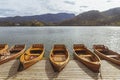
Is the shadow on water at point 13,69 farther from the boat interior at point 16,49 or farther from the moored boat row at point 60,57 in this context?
the boat interior at point 16,49

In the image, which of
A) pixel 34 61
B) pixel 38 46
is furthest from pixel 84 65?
pixel 38 46

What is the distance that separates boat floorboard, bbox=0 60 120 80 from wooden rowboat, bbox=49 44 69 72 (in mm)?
547

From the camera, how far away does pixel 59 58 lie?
79.7 feet

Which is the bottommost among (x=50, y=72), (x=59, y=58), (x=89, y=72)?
(x=89, y=72)

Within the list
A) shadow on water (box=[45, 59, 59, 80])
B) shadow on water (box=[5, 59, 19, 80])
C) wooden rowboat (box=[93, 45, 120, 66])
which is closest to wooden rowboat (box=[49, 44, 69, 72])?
shadow on water (box=[45, 59, 59, 80])

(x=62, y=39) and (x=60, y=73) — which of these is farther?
(x=62, y=39)

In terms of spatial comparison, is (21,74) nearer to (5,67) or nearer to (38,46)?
(5,67)

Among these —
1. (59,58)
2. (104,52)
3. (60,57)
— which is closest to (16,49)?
(60,57)

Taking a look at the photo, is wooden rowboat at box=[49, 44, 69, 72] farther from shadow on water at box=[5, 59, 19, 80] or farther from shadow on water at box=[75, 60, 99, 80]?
shadow on water at box=[5, 59, 19, 80]

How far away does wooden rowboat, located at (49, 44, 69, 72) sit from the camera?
18.8m

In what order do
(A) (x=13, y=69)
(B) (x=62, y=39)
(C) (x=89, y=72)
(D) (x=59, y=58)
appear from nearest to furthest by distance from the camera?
(C) (x=89, y=72) < (A) (x=13, y=69) < (D) (x=59, y=58) < (B) (x=62, y=39)

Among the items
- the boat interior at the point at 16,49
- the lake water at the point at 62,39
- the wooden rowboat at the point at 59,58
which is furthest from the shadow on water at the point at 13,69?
the lake water at the point at 62,39

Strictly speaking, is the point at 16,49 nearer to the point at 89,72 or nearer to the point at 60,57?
the point at 60,57

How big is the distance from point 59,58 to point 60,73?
5.88 meters
